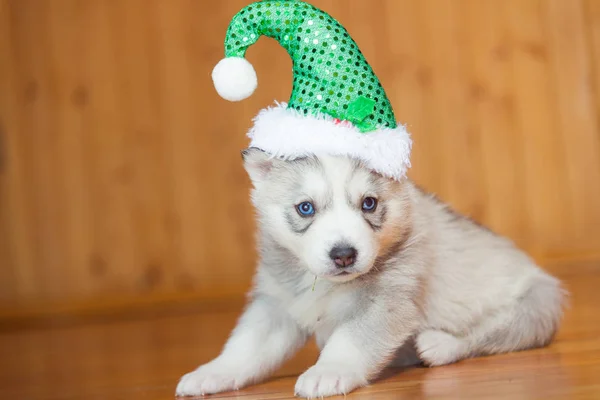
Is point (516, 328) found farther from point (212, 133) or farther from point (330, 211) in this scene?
point (212, 133)

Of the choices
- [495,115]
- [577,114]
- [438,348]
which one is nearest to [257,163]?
[438,348]

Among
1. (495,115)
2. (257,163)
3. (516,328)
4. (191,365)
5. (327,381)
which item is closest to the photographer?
(327,381)

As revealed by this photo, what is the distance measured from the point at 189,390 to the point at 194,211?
346 cm

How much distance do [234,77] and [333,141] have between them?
32cm

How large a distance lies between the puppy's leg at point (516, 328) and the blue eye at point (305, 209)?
0.54 meters

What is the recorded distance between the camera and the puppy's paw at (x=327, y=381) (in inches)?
79.0

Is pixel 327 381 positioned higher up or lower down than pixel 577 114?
lower down

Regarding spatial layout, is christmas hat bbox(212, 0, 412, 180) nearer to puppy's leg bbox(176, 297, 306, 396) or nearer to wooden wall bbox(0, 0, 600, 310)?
puppy's leg bbox(176, 297, 306, 396)

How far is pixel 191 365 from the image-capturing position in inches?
122

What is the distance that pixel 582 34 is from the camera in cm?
559

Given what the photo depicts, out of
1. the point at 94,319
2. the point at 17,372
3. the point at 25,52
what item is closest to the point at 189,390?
the point at 17,372

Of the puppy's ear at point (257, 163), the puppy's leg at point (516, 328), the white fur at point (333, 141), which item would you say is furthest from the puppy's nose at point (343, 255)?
the puppy's leg at point (516, 328)

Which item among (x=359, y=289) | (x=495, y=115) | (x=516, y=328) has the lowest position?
(x=516, y=328)

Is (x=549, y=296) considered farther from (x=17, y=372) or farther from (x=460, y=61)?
(x=460, y=61)
